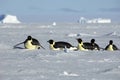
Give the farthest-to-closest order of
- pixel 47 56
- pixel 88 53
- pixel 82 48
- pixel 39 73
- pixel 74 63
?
pixel 82 48, pixel 88 53, pixel 47 56, pixel 74 63, pixel 39 73

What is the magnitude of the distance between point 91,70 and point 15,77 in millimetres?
1457

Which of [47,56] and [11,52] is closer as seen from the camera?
[47,56]

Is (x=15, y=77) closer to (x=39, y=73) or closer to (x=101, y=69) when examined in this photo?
(x=39, y=73)

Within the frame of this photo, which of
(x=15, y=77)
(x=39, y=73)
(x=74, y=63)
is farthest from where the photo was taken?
(x=74, y=63)

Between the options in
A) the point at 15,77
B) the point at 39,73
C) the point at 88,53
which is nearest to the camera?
the point at 15,77

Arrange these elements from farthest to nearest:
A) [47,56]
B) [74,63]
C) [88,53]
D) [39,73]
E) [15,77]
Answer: [88,53], [47,56], [74,63], [39,73], [15,77]

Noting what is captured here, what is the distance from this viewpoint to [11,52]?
1052 centimetres

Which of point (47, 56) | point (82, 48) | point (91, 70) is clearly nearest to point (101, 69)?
point (91, 70)

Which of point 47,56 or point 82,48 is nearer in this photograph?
point 47,56

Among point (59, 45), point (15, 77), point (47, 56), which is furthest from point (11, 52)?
point (15, 77)

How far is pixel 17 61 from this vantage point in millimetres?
8531

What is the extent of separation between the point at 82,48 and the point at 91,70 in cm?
472

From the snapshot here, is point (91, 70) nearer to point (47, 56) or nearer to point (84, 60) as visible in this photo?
point (84, 60)

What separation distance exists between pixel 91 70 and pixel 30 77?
128 cm
